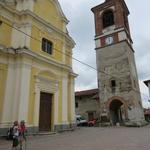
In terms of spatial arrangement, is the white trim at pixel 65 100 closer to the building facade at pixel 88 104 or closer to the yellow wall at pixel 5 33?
the yellow wall at pixel 5 33

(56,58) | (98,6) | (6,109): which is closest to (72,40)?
(56,58)

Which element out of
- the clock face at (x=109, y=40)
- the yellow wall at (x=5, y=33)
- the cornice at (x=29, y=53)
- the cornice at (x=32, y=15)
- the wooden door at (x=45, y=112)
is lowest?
the wooden door at (x=45, y=112)

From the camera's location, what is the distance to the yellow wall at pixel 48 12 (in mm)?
16423

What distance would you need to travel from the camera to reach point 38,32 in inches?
613

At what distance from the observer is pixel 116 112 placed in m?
29.2

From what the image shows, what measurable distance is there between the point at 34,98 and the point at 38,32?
568 cm

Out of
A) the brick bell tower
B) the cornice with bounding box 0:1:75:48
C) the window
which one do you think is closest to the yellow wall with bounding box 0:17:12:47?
the cornice with bounding box 0:1:75:48

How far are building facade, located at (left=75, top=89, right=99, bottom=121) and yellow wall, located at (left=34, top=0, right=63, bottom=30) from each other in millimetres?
16368

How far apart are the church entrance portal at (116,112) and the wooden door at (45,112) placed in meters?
13.8

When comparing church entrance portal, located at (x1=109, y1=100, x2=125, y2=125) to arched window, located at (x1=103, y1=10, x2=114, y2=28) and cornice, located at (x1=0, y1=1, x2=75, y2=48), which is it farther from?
cornice, located at (x1=0, y1=1, x2=75, y2=48)

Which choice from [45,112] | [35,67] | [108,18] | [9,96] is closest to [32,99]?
[9,96]

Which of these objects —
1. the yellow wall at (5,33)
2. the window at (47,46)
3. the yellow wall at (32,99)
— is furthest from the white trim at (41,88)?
the yellow wall at (5,33)

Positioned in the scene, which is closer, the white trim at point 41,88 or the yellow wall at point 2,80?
the yellow wall at point 2,80

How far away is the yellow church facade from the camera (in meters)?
12.7
